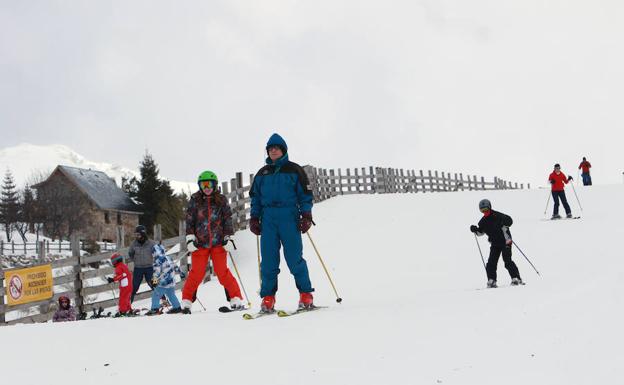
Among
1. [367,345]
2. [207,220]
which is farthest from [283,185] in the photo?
[367,345]

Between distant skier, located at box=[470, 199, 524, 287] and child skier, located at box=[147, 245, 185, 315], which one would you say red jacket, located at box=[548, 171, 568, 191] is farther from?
child skier, located at box=[147, 245, 185, 315]

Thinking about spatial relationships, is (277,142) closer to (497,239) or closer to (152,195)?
(497,239)

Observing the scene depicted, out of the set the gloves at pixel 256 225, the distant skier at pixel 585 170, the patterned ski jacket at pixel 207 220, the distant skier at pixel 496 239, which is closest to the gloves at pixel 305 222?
the gloves at pixel 256 225

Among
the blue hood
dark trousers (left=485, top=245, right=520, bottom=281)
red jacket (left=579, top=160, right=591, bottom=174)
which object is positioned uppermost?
red jacket (left=579, top=160, right=591, bottom=174)

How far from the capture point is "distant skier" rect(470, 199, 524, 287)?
850 centimetres

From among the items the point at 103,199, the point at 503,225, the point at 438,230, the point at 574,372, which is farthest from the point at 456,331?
the point at 103,199

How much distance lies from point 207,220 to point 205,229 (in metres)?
0.11

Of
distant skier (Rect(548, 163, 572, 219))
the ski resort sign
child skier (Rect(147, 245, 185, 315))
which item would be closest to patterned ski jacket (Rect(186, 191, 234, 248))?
child skier (Rect(147, 245, 185, 315))

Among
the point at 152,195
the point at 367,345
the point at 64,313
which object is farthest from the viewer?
the point at 152,195

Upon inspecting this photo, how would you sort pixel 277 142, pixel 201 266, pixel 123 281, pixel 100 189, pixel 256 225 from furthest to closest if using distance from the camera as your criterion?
pixel 100 189, pixel 123 281, pixel 201 266, pixel 256 225, pixel 277 142

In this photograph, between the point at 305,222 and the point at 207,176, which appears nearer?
the point at 305,222

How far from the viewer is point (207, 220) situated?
7562mm

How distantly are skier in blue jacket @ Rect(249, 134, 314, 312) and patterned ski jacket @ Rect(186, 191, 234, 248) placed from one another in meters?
0.95

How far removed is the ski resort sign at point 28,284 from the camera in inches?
500
